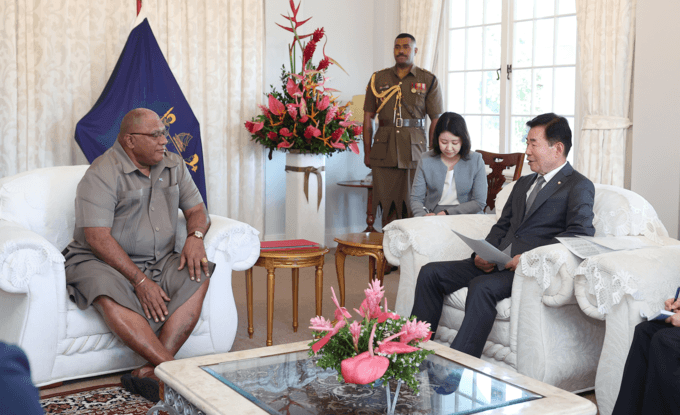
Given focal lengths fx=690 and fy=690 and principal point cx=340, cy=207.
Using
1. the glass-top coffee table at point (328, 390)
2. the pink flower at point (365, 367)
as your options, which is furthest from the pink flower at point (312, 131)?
the pink flower at point (365, 367)

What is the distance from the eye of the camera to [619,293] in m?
2.28

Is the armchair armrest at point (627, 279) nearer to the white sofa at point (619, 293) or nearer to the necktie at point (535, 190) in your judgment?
the white sofa at point (619, 293)

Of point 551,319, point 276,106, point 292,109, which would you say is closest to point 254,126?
point 276,106

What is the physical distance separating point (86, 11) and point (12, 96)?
78 centimetres

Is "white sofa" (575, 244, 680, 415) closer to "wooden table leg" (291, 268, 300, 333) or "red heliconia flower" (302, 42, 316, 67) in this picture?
"wooden table leg" (291, 268, 300, 333)

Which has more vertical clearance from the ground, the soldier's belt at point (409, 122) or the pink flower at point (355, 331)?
the soldier's belt at point (409, 122)

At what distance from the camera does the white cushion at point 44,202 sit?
294cm

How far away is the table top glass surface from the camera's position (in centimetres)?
176

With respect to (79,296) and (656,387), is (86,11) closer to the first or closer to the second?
(79,296)

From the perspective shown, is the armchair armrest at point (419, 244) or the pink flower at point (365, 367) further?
the armchair armrest at point (419, 244)

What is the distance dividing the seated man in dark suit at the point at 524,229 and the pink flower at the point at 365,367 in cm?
107

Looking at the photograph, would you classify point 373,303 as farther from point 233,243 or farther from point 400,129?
point 400,129

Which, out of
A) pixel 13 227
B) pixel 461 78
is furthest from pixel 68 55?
pixel 461 78

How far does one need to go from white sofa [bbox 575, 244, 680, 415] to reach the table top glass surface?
0.64 meters
